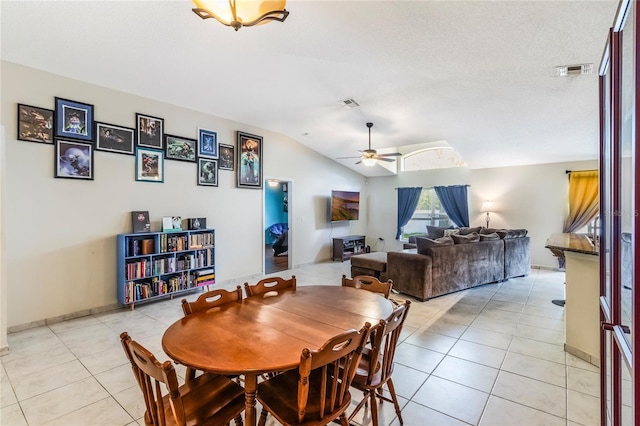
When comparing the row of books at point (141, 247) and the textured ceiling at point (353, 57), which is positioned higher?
the textured ceiling at point (353, 57)

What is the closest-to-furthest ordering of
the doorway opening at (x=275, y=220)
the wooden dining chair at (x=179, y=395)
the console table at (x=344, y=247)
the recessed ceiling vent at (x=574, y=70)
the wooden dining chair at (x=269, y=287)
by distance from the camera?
the wooden dining chair at (x=179, y=395) < the wooden dining chair at (x=269, y=287) < the recessed ceiling vent at (x=574, y=70) < the console table at (x=344, y=247) < the doorway opening at (x=275, y=220)

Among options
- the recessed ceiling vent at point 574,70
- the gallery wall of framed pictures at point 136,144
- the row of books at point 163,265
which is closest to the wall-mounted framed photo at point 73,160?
the gallery wall of framed pictures at point 136,144

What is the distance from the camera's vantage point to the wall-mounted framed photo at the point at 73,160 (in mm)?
3510

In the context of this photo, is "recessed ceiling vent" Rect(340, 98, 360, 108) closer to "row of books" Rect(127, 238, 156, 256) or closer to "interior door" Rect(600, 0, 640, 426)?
"interior door" Rect(600, 0, 640, 426)

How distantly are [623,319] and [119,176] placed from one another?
4973 mm

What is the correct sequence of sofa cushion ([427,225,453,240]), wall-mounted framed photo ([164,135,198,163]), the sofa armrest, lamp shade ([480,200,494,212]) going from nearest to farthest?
the sofa armrest
wall-mounted framed photo ([164,135,198,163])
lamp shade ([480,200,494,212])
sofa cushion ([427,225,453,240])

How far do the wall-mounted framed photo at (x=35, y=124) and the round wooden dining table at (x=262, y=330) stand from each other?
131 inches

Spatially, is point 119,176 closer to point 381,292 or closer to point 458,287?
point 381,292

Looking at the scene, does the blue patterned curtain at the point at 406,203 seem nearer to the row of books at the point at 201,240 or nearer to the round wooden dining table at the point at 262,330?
the row of books at the point at 201,240

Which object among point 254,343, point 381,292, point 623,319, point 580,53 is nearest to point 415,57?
point 580,53

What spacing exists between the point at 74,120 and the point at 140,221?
Result: 1462 millimetres

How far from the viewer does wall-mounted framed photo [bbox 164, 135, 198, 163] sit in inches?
177

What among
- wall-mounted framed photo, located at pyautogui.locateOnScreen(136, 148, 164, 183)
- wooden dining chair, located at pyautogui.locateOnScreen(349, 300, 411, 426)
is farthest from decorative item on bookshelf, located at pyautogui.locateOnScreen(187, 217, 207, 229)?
wooden dining chair, located at pyautogui.locateOnScreen(349, 300, 411, 426)

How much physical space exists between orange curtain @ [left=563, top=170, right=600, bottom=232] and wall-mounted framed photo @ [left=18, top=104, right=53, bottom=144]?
8.98 metres
